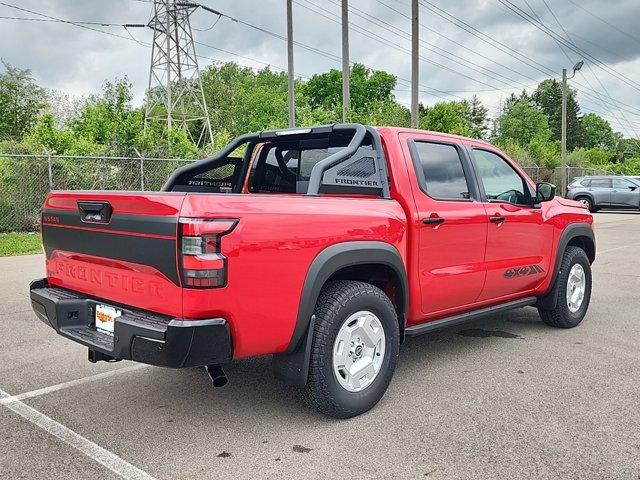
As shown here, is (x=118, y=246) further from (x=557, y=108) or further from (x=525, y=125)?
(x=557, y=108)

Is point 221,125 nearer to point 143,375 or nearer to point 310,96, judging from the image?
point 310,96

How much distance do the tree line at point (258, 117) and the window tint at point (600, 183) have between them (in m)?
7.40

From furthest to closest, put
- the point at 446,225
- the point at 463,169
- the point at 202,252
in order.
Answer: the point at 463,169 < the point at 446,225 < the point at 202,252

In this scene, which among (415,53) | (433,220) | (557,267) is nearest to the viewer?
(433,220)

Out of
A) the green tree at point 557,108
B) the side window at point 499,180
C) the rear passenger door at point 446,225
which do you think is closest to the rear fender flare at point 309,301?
the rear passenger door at point 446,225

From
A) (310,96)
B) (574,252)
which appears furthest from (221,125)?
(574,252)

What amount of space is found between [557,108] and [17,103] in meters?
90.1

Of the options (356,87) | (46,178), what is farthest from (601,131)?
(46,178)

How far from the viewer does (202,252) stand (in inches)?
113

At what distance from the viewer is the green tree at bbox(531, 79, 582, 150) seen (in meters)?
95.3

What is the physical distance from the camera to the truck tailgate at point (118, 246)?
9.70ft

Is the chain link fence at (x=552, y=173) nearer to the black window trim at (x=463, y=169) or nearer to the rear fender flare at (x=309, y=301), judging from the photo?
the black window trim at (x=463, y=169)

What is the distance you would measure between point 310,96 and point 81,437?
72938 mm

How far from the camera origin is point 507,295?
508 cm
